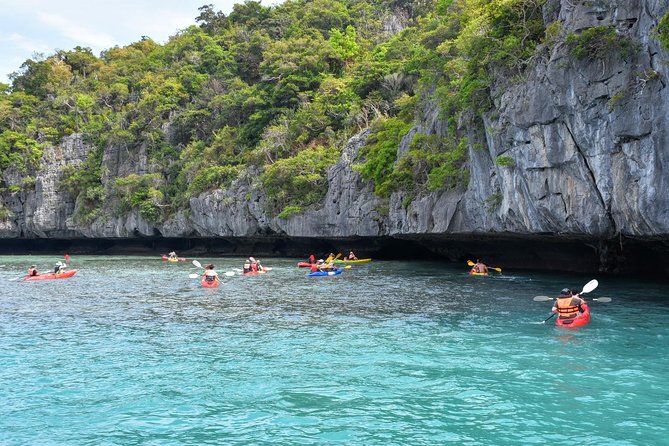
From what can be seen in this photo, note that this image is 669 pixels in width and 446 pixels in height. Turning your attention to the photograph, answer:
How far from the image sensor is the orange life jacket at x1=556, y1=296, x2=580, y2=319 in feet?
47.4

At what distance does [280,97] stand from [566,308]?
37.1 meters

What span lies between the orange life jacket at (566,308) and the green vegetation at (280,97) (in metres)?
7.13

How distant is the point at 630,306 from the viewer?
17.3 metres

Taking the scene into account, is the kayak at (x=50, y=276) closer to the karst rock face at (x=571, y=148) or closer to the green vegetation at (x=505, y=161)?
the karst rock face at (x=571, y=148)

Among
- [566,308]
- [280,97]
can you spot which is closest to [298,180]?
[280,97]

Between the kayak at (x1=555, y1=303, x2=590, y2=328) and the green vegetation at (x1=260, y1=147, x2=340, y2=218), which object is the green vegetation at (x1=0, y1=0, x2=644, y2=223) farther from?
the kayak at (x1=555, y1=303, x2=590, y2=328)

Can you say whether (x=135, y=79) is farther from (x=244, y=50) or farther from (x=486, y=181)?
(x=486, y=181)

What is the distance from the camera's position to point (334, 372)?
10789 mm

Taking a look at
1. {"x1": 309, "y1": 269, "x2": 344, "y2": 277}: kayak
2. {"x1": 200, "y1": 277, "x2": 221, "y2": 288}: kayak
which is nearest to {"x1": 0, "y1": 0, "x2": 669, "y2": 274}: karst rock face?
{"x1": 309, "y1": 269, "x2": 344, "y2": 277}: kayak

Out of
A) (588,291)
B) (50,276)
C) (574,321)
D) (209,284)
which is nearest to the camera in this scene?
(574,321)

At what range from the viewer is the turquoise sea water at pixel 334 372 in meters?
8.12

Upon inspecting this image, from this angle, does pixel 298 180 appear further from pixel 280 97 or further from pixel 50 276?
pixel 50 276

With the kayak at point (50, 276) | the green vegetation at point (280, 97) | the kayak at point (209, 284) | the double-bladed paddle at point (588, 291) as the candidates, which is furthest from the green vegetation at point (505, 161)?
the kayak at point (50, 276)

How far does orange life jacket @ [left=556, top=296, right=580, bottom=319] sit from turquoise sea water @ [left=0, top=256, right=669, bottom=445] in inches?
18.4
